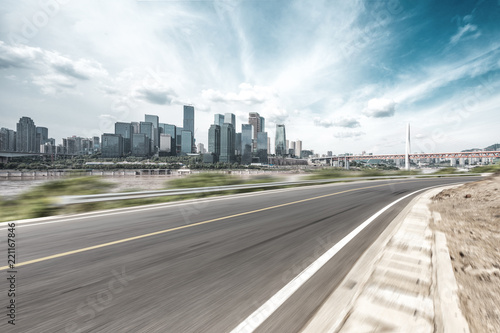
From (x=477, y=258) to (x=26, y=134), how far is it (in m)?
158

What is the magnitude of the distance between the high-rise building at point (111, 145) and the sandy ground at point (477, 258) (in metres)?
63.0

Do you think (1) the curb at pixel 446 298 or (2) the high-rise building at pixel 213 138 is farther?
(2) the high-rise building at pixel 213 138

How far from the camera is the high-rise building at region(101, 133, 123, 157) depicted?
52.8m

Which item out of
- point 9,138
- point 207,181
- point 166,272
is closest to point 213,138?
point 9,138

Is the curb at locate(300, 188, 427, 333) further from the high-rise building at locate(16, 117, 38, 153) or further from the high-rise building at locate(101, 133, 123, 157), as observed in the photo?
the high-rise building at locate(16, 117, 38, 153)

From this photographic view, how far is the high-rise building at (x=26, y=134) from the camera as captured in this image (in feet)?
327

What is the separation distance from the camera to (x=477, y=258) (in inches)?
126

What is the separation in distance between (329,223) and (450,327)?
12.8ft

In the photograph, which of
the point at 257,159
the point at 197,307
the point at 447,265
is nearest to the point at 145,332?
the point at 197,307

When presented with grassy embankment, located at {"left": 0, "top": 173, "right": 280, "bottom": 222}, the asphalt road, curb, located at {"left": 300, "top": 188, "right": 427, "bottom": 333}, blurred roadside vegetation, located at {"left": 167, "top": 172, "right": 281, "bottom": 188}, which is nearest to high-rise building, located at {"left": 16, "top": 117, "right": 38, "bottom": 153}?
grassy embankment, located at {"left": 0, "top": 173, "right": 280, "bottom": 222}

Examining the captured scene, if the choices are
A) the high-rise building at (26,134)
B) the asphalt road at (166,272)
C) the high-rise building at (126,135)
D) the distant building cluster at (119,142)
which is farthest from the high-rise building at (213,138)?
the asphalt road at (166,272)

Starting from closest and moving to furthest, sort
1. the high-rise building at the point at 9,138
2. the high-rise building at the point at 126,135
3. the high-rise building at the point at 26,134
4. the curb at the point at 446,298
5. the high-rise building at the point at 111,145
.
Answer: the curb at the point at 446,298 < the high-rise building at the point at 111,145 < the high-rise building at the point at 126,135 < the high-rise building at the point at 9,138 < the high-rise building at the point at 26,134

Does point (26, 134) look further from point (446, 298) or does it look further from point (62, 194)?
point (446, 298)

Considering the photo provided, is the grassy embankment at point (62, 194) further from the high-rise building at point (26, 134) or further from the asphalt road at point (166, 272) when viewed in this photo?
the high-rise building at point (26, 134)
